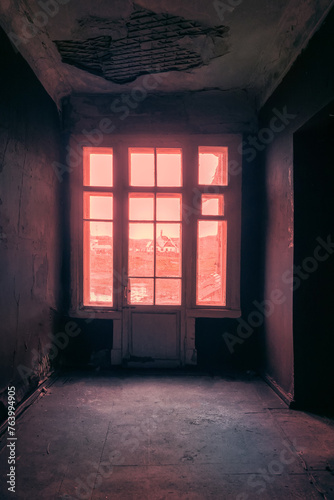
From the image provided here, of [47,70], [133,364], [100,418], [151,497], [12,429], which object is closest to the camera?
[151,497]

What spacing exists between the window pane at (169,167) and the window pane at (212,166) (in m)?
0.25

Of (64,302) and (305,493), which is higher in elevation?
(64,302)

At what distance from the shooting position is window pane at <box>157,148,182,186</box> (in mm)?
3387

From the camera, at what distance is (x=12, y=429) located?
2.04 meters

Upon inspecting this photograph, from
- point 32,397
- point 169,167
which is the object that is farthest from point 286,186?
point 32,397

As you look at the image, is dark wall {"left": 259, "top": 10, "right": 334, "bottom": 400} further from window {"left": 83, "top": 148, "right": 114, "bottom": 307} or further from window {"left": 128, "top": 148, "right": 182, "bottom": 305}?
window {"left": 83, "top": 148, "right": 114, "bottom": 307}

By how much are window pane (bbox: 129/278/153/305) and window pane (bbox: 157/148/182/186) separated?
1170mm

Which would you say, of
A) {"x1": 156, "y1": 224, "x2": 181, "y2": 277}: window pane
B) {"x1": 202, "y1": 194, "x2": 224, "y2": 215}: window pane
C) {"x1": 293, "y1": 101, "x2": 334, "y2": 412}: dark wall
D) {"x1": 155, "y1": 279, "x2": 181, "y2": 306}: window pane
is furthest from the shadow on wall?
{"x1": 293, "y1": 101, "x2": 334, "y2": 412}: dark wall

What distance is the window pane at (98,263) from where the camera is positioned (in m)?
3.39

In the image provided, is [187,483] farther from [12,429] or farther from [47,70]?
[47,70]

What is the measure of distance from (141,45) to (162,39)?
20 centimetres

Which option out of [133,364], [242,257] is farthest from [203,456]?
[242,257]

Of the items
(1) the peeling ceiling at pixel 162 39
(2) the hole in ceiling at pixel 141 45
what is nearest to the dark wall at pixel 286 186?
(1) the peeling ceiling at pixel 162 39

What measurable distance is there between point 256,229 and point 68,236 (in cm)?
221
